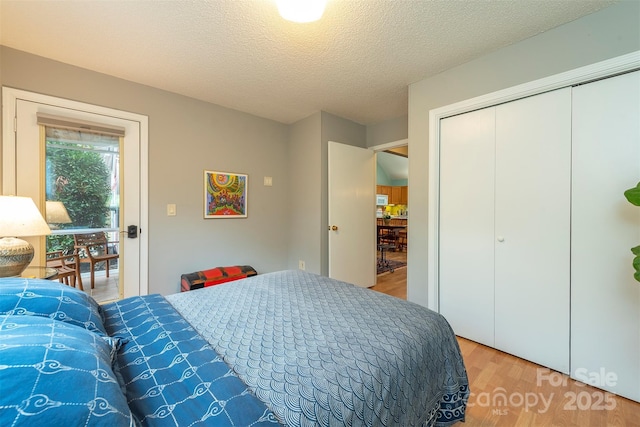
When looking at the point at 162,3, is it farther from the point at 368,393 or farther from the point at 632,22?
the point at 632,22

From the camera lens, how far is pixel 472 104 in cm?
217

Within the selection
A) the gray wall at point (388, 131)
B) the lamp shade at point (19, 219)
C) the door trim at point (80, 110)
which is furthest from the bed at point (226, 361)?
the gray wall at point (388, 131)

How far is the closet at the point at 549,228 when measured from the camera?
5.26ft

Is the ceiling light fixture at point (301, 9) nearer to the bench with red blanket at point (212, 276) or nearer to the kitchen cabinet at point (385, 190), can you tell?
the bench with red blanket at point (212, 276)

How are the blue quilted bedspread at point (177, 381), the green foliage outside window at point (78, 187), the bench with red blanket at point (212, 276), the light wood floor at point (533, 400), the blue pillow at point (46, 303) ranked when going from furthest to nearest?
the bench with red blanket at point (212, 276), the green foliage outside window at point (78, 187), the light wood floor at point (533, 400), the blue pillow at point (46, 303), the blue quilted bedspread at point (177, 381)

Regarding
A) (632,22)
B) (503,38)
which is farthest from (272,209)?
(632,22)

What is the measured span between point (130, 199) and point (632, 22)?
4081 millimetres

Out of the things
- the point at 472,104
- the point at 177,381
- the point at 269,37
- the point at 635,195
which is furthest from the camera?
the point at 472,104

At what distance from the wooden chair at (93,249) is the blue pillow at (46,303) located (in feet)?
5.50

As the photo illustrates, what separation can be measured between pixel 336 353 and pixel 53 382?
76cm

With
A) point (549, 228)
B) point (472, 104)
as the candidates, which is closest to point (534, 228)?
point (549, 228)

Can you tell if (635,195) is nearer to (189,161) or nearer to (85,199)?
(189,161)

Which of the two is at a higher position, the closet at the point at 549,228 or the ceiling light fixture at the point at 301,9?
the ceiling light fixture at the point at 301,9

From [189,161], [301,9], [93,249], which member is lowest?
[93,249]
